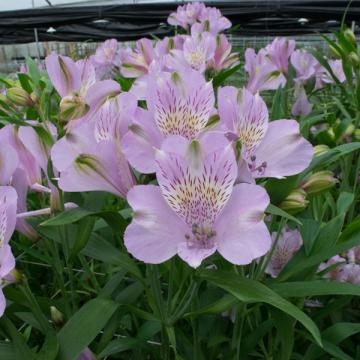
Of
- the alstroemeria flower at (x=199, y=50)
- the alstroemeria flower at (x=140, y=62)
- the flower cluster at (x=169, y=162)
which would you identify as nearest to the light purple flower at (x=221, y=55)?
the alstroemeria flower at (x=199, y=50)

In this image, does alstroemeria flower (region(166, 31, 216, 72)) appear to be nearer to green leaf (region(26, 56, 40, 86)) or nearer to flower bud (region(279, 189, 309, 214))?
green leaf (region(26, 56, 40, 86))

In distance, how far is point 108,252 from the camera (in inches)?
24.2

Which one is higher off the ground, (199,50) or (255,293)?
(199,50)

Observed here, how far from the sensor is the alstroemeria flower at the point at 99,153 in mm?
503

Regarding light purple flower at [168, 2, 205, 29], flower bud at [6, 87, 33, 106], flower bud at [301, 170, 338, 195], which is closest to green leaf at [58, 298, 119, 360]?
flower bud at [301, 170, 338, 195]

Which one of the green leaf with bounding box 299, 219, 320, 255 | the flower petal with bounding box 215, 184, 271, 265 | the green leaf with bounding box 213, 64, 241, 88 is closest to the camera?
the flower petal with bounding box 215, 184, 271, 265

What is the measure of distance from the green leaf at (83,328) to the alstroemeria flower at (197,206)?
0.46ft

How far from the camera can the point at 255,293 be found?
49cm

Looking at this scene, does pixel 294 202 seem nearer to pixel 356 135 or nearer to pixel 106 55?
pixel 356 135

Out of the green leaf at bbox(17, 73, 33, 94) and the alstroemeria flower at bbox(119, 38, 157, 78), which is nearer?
the green leaf at bbox(17, 73, 33, 94)

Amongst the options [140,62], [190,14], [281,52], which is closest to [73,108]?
[140,62]

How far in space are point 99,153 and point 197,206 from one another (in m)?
0.12

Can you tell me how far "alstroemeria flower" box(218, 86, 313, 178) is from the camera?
1.82 feet

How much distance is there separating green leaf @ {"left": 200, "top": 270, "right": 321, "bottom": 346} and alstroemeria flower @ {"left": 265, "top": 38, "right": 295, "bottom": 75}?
976 mm
